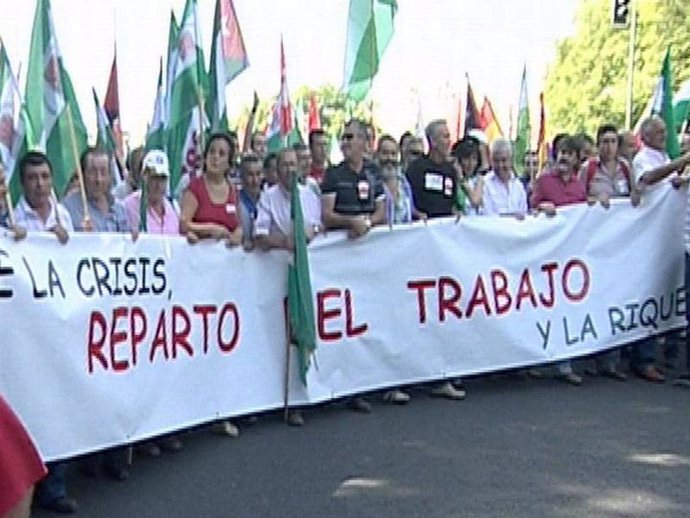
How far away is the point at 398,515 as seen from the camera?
18.0 feet

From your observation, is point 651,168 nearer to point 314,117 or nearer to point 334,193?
point 334,193

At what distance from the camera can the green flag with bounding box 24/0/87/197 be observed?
708 cm

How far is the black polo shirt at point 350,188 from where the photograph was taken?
7.81 metres

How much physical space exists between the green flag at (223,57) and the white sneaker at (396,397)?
3179mm

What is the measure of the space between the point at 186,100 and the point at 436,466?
4145 millimetres

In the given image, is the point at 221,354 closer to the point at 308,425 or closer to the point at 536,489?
the point at 308,425

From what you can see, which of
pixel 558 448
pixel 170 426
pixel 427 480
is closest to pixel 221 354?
pixel 170 426

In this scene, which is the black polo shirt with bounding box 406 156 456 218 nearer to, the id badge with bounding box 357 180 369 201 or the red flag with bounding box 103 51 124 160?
the id badge with bounding box 357 180 369 201

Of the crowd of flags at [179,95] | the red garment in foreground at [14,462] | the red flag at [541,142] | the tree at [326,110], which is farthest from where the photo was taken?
the red flag at [541,142]

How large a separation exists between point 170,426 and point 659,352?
15.4ft

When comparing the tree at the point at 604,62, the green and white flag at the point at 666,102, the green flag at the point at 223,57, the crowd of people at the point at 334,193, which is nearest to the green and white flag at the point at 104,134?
the crowd of people at the point at 334,193

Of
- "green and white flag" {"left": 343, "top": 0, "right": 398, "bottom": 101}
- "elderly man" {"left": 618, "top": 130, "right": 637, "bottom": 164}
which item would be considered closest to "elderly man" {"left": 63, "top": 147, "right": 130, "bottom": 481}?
"green and white flag" {"left": 343, "top": 0, "right": 398, "bottom": 101}

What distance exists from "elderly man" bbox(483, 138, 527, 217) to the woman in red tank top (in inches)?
91.2

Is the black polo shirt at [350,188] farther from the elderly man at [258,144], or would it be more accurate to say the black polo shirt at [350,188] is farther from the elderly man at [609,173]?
the elderly man at [258,144]
